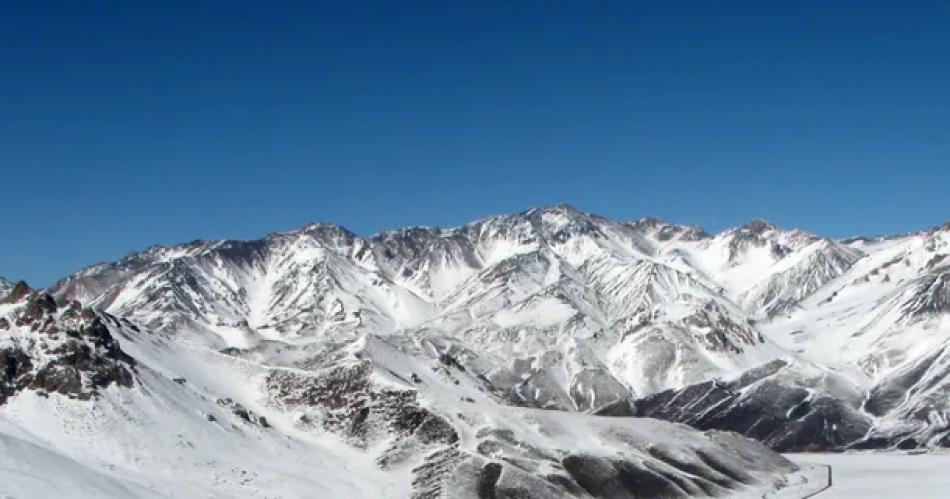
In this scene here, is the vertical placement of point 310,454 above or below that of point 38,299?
below

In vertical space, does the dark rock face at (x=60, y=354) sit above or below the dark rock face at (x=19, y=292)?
below

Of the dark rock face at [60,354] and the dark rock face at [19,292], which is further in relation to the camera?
the dark rock face at [19,292]

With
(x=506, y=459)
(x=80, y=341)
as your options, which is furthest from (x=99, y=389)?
(x=506, y=459)

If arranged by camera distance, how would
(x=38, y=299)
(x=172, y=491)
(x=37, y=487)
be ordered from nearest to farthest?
(x=37, y=487), (x=172, y=491), (x=38, y=299)

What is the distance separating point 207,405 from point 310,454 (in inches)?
822

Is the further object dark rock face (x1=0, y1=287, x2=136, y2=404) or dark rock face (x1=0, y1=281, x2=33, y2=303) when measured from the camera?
dark rock face (x1=0, y1=281, x2=33, y2=303)

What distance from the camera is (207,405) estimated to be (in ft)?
646

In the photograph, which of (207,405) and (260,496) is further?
(207,405)

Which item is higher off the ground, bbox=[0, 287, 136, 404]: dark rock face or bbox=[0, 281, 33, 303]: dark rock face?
bbox=[0, 281, 33, 303]: dark rock face

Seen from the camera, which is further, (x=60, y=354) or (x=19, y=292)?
(x=19, y=292)


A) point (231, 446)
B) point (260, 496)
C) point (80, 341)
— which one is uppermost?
point (80, 341)

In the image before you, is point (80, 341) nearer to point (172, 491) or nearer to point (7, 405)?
point (7, 405)

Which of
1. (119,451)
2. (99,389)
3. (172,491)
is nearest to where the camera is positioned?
(172,491)

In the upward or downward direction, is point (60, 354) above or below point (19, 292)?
→ below
